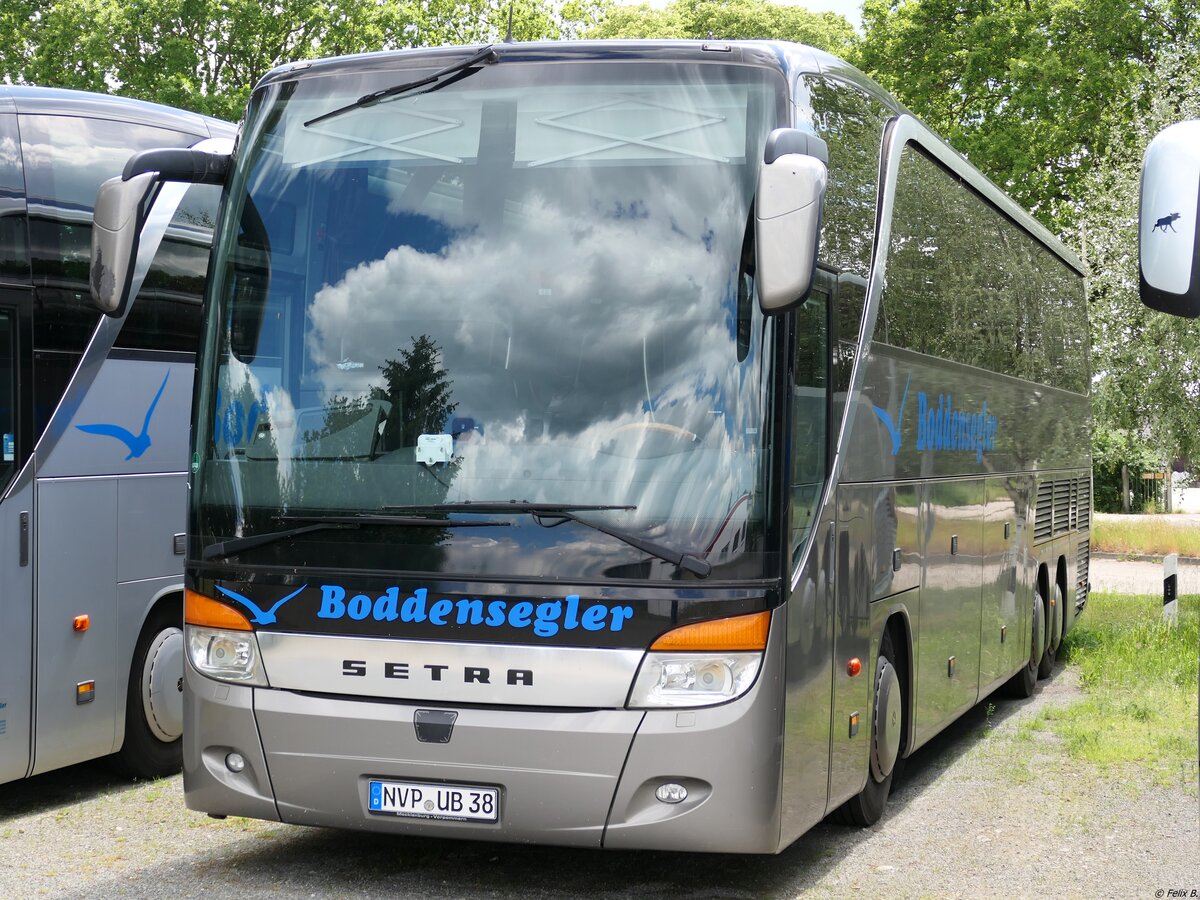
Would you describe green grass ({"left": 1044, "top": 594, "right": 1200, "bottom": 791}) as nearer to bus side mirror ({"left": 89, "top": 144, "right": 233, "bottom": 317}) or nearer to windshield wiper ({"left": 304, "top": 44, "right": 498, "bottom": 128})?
windshield wiper ({"left": 304, "top": 44, "right": 498, "bottom": 128})

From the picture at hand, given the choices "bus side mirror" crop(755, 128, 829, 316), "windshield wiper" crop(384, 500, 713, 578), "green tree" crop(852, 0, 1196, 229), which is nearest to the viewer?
"bus side mirror" crop(755, 128, 829, 316)

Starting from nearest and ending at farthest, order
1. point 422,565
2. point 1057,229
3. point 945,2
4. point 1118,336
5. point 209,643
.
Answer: point 422,565
point 209,643
point 1118,336
point 1057,229
point 945,2

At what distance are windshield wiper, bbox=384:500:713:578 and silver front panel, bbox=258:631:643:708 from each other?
0.39 metres

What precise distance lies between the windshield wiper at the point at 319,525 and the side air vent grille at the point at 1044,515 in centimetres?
718

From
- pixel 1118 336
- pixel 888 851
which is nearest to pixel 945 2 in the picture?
pixel 1118 336

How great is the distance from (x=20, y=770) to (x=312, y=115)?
374cm

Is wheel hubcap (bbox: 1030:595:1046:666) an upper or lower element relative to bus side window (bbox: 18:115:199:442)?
lower

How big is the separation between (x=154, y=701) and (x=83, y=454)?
1.58m

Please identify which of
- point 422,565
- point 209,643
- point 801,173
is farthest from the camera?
point 209,643

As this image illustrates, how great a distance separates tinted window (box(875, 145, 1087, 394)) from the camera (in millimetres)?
8219

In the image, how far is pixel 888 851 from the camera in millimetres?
7344

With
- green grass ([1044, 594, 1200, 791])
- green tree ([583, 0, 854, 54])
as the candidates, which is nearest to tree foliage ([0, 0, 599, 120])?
green tree ([583, 0, 854, 54])

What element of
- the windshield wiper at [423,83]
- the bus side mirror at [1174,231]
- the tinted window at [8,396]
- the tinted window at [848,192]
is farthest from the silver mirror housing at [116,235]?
the bus side mirror at [1174,231]

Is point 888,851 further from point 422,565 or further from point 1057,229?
point 1057,229
